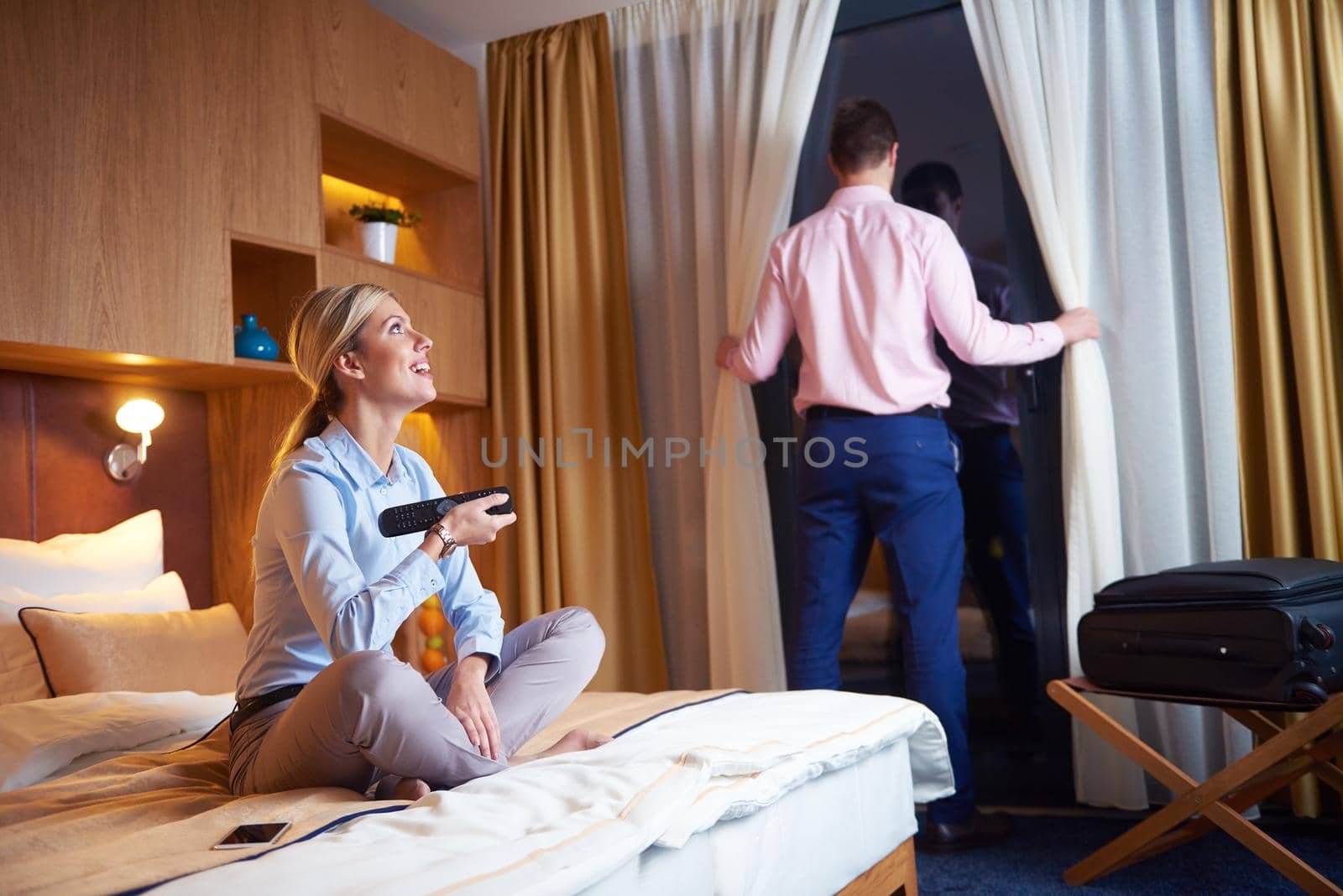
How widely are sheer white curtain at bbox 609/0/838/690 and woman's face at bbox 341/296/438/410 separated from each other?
148cm

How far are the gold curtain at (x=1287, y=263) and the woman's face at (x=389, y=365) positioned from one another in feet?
6.73

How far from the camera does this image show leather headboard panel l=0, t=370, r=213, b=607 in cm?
269

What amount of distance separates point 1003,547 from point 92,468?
2469 mm

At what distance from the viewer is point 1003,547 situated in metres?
3.19

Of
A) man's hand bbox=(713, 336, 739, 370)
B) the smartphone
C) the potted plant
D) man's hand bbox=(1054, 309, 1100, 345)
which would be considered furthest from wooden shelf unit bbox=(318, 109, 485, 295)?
the smartphone

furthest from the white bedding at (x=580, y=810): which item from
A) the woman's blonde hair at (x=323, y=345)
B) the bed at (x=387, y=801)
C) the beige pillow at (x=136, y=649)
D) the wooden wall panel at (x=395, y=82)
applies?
the wooden wall panel at (x=395, y=82)

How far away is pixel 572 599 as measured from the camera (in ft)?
11.9

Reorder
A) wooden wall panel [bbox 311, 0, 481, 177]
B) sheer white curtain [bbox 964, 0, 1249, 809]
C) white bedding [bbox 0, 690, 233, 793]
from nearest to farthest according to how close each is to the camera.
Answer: white bedding [bbox 0, 690, 233, 793] → sheer white curtain [bbox 964, 0, 1249, 809] → wooden wall panel [bbox 311, 0, 481, 177]

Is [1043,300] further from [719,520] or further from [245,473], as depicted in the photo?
[245,473]

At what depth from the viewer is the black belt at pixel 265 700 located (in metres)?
1.72

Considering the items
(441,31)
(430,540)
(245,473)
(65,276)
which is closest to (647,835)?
(430,540)

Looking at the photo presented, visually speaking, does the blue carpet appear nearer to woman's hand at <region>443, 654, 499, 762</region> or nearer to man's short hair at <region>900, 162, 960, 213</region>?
woman's hand at <region>443, 654, 499, 762</region>

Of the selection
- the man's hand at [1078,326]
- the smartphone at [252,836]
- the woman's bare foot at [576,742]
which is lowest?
the woman's bare foot at [576,742]

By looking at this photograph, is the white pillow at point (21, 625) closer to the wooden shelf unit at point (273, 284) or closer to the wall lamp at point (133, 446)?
the wall lamp at point (133, 446)
